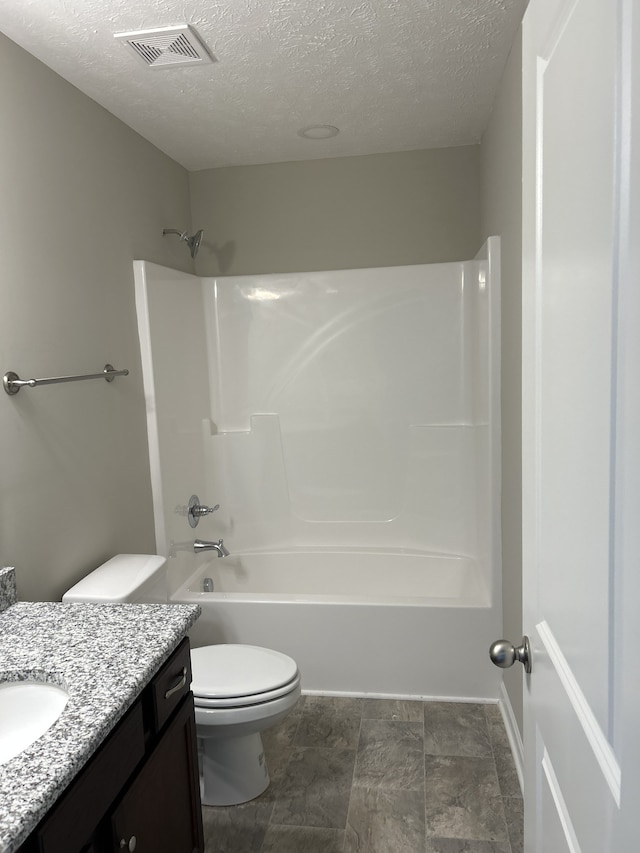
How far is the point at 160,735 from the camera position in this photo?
151 cm

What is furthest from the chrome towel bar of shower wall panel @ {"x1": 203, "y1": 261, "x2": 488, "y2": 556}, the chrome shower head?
shower wall panel @ {"x1": 203, "y1": 261, "x2": 488, "y2": 556}

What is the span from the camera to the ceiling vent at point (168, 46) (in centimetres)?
200

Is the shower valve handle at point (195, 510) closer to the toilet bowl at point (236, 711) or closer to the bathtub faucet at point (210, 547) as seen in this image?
the bathtub faucet at point (210, 547)

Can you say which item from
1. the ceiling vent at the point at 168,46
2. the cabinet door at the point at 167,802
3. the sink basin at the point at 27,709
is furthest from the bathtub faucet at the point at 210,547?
the ceiling vent at the point at 168,46

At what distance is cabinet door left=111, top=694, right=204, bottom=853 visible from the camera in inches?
52.2

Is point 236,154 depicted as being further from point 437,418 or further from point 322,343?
point 437,418

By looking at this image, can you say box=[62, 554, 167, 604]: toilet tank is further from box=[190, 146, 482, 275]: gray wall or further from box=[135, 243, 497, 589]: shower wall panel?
box=[190, 146, 482, 275]: gray wall

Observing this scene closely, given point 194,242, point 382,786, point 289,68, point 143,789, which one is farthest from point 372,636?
point 289,68

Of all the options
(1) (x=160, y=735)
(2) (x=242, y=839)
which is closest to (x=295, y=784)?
(2) (x=242, y=839)

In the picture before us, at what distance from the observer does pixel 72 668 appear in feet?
4.59

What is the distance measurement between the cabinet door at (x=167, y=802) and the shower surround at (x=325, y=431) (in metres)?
1.28

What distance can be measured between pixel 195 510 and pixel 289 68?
1987mm

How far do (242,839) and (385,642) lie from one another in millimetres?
985

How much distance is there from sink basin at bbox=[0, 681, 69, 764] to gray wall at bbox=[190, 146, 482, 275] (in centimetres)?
260
